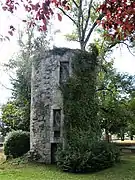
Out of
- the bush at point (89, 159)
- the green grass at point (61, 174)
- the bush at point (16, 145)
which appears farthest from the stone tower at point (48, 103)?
the bush at point (89, 159)

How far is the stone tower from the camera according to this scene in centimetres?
1587

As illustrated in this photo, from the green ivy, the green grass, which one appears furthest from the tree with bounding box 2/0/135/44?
the green ivy

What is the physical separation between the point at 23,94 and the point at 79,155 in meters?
9.92

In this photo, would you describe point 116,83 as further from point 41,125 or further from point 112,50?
point 41,125

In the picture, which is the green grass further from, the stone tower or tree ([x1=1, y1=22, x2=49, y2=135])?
tree ([x1=1, y1=22, x2=49, y2=135])

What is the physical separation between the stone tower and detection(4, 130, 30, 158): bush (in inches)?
52.0

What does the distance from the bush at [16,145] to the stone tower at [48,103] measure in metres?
1.32

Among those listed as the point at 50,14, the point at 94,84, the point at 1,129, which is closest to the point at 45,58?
the point at 94,84

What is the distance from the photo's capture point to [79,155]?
13734 mm

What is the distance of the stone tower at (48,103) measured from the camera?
1587cm

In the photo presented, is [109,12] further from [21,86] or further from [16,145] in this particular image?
[21,86]

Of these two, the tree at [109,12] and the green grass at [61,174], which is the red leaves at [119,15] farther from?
the green grass at [61,174]

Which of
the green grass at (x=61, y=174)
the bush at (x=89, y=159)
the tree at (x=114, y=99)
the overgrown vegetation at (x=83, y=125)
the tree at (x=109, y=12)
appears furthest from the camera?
the tree at (x=114, y=99)

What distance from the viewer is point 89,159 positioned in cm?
1357
